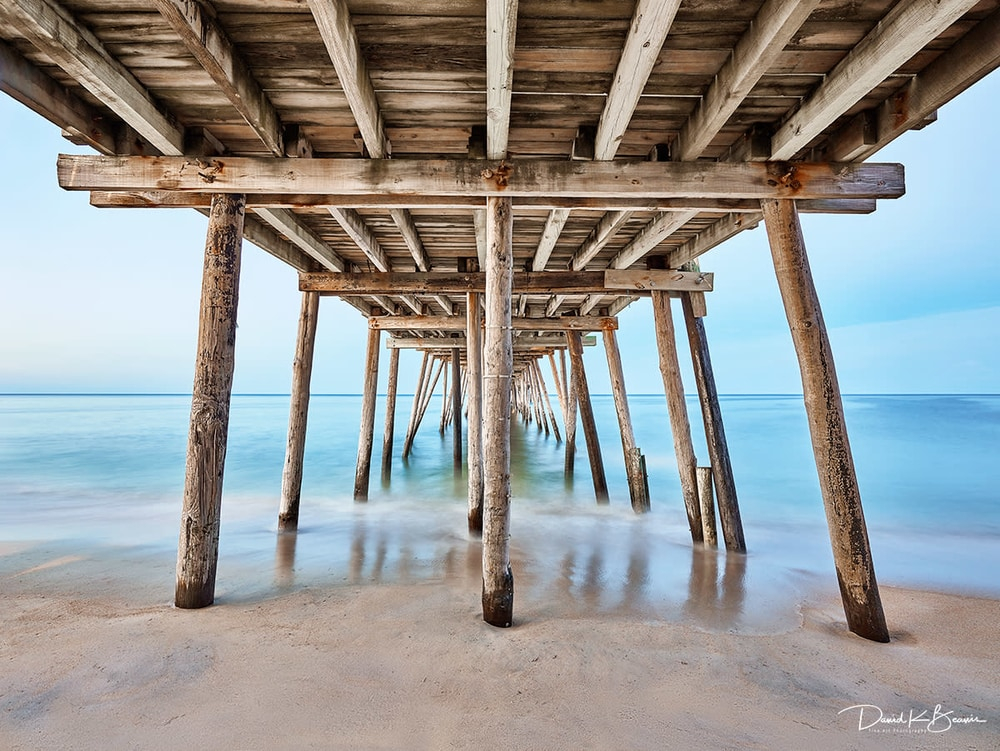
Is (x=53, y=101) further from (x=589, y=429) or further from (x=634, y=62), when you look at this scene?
(x=589, y=429)

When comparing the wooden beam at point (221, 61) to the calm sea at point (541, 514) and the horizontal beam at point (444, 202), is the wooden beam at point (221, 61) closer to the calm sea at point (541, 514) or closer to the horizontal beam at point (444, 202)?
the horizontal beam at point (444, 202)

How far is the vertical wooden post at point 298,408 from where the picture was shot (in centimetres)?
550

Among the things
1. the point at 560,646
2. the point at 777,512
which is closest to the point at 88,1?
the point at 560,646

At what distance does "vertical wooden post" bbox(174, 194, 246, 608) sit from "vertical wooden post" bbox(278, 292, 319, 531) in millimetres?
2334

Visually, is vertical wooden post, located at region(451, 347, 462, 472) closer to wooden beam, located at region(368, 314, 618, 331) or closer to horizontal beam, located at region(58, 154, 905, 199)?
wooden beam, located at region(368, 314, 618, 331)

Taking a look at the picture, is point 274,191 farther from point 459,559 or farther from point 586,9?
point 459,559

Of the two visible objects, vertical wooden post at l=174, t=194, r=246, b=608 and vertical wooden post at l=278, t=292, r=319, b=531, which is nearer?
vertical wooden post at l=174, t=194, r=246, b=608

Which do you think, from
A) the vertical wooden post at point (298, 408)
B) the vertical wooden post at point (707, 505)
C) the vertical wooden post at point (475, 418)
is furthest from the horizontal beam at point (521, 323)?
the vertical wooden post at point (707, 505)

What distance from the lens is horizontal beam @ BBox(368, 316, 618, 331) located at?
812cm

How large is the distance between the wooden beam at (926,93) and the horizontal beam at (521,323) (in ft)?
16.4

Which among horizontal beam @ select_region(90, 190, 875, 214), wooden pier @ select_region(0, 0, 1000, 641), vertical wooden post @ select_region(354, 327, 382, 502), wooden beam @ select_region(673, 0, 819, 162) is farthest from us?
vertical wooden post @ select_region(354, 327, 382, 502)

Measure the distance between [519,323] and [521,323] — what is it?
87 millimetres

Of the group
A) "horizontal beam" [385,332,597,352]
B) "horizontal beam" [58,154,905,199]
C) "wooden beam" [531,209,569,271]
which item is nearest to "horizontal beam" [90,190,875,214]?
"horizontal beam" [58,154,905,199]

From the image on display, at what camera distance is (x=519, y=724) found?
203cm
